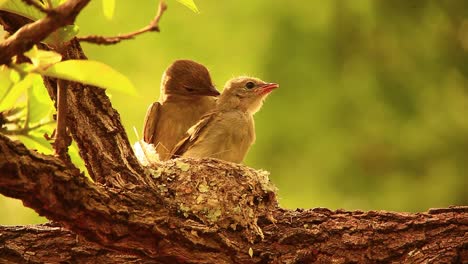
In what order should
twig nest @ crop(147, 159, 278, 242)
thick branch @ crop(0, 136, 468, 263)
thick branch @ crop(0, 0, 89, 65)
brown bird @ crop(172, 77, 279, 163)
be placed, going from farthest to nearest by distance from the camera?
brown bird @ crop(172, 77, 279, 163) → twig nest @ crop(147, 159, 278, 242) → thick branch @ crop(0, 136, 468, 263) → thick branch @ crop(0, 0, 89, 65)

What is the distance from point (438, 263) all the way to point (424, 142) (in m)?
3.06

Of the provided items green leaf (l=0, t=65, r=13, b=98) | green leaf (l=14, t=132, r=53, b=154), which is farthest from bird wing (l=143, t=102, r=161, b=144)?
green leaf (l=0, t=65, r=13, b=98)

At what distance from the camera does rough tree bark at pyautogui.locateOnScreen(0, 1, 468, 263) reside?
8.68ft

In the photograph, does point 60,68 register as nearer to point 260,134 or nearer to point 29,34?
point 29,34

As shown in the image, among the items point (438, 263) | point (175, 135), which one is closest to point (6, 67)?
point (438, 263)

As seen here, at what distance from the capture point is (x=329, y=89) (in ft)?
20.2

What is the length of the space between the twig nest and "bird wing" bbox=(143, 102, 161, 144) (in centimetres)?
118

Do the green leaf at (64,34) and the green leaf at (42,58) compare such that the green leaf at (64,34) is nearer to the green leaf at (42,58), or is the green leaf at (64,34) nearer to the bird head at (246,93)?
the green leaf at (42,58)

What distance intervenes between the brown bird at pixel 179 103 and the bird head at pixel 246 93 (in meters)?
0.21


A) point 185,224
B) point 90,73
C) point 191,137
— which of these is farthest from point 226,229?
point 191,137

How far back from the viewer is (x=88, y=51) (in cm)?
604

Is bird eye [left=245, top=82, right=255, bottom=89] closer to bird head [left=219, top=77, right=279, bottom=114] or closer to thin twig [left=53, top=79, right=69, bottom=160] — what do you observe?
bird head [left=219, top=77, right=279, bottom=114]

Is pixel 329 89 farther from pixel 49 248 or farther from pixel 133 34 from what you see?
pixel 133 34

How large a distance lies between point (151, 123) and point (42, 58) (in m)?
3.09
